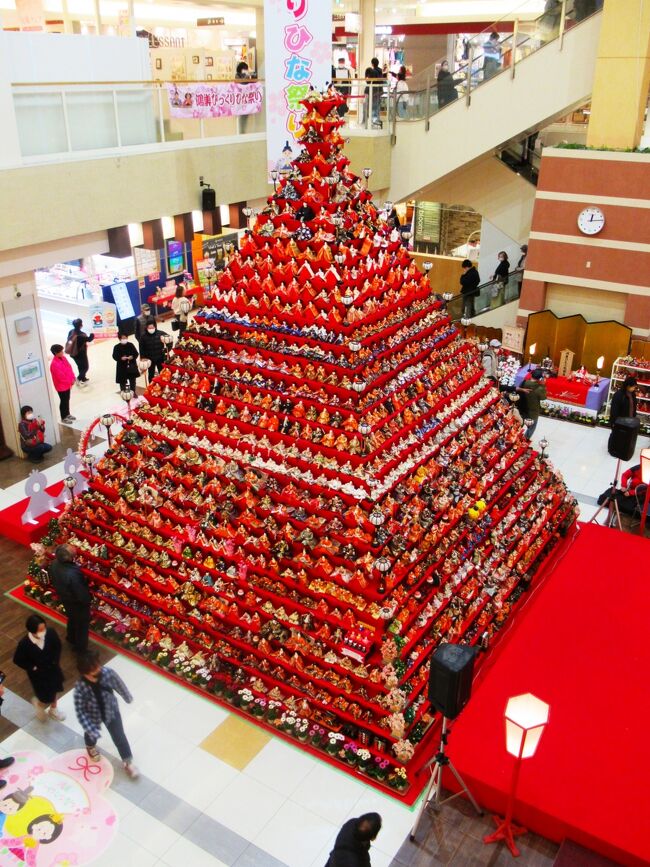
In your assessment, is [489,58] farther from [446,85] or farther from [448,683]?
[448,683]

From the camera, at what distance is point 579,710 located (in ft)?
18.0

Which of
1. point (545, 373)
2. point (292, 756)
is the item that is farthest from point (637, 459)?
point (292, 756)

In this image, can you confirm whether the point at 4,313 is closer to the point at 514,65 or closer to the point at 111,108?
the point at 111,108

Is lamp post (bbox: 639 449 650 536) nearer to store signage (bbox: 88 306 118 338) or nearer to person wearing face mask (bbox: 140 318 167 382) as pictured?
person wearing face mask (bbox: 140 318 167 382)

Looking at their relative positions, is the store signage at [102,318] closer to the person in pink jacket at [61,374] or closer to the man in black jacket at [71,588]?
the person in pink jacket at [61,374]

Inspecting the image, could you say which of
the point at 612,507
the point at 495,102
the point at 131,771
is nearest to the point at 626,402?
the point at 612,507

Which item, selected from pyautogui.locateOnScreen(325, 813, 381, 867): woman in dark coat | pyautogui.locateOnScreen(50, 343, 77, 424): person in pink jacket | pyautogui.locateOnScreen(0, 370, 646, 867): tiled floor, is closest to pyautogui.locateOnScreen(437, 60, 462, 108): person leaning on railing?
pyautogui.locateOnScreen(50, 343, 77, 424): person in pink jacket

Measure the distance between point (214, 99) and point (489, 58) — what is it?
4.57 meters

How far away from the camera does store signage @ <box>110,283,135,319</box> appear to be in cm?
1394

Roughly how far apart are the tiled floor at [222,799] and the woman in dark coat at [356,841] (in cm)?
99

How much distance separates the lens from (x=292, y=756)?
547cm

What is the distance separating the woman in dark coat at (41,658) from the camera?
549cm

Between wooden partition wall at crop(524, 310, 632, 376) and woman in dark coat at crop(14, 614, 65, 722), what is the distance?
9257 millimetres

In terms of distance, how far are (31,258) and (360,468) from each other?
5.89 meters
